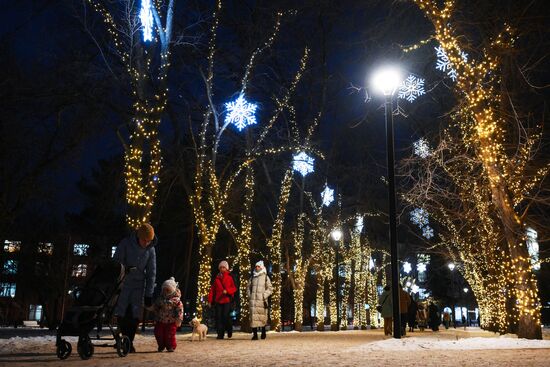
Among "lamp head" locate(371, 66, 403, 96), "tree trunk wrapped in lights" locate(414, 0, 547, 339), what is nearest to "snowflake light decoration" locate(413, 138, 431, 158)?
"tree trunk wrapped in lights" locate(414, 0, 547, 339)

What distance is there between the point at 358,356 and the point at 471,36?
9.94 metres

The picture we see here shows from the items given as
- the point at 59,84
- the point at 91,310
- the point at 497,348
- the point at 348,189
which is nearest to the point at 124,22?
the point at 59,84

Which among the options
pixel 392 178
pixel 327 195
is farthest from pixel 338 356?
pixel 327 195

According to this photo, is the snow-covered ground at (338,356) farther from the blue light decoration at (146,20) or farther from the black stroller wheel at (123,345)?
the blue light decoration at (146,20)

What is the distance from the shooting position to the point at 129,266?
28.5 feet

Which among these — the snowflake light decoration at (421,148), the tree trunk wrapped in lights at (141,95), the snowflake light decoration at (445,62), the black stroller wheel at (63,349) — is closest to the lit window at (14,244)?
the tree trunk wrapped in lights at (141,95)

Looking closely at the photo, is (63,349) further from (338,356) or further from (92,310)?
(338,356)

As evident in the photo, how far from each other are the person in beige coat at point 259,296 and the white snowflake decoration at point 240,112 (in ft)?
24.8

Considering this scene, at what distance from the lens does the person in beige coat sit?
1462 cm

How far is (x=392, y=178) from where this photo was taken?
12.8m

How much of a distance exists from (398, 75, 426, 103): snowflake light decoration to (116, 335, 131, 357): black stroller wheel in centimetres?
1063

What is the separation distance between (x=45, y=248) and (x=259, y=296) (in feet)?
143

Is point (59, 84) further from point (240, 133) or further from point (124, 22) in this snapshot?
point (240, 133)

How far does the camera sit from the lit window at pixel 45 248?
52.3 m
